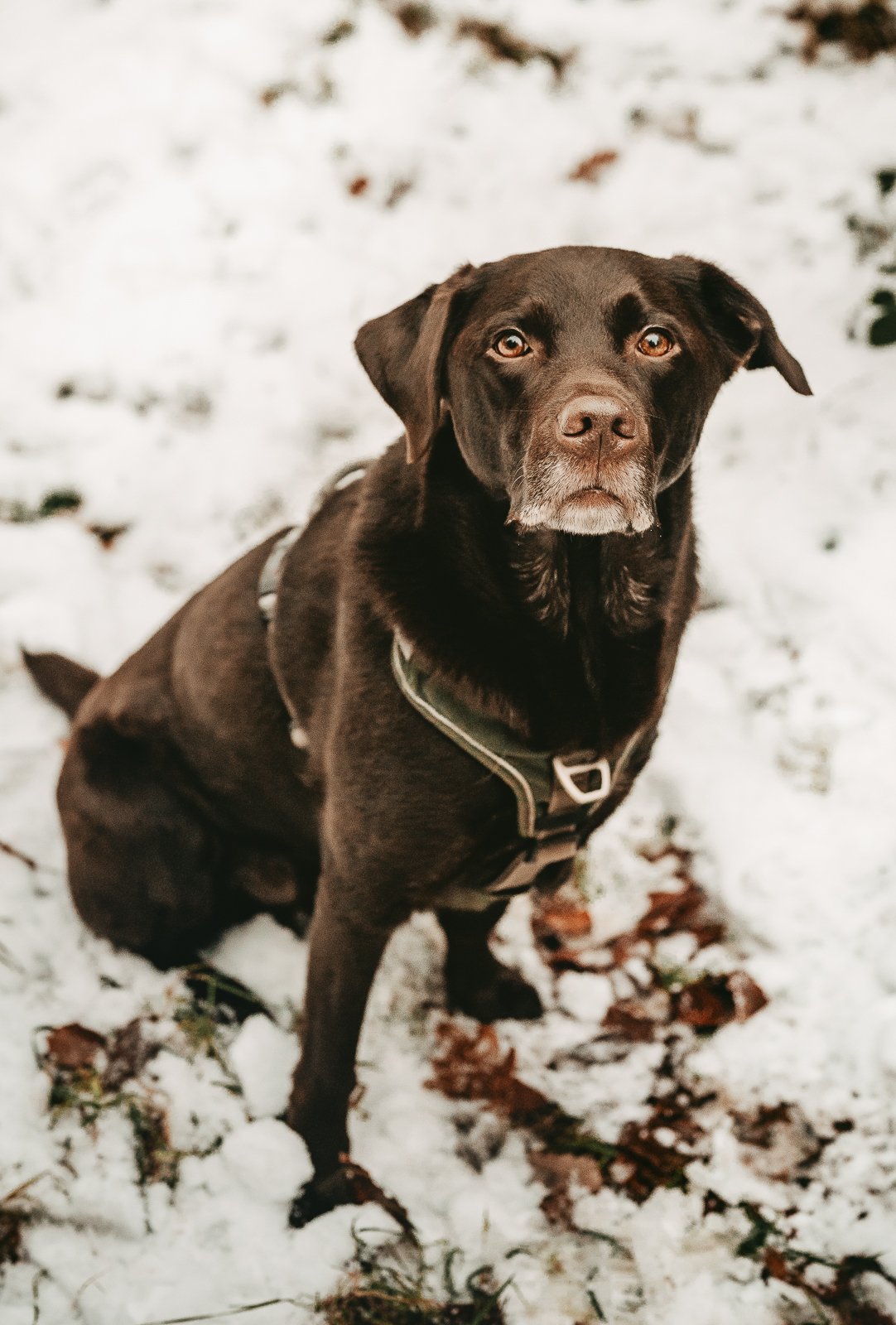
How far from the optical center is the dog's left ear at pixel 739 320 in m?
1.96

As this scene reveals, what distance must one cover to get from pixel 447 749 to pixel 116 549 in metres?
1.97

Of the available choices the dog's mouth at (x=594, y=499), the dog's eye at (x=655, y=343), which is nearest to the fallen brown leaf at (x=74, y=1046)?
the dog's mouth at (x=594, y=499)

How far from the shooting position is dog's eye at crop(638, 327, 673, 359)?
1851mm

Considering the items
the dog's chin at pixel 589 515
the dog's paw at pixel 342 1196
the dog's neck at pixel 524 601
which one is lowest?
the dog's paw at pixel 342 1196

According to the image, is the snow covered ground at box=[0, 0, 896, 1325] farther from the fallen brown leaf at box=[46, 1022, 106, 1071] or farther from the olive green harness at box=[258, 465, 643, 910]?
the olive green harness at box=[258, 465, 643, 910]

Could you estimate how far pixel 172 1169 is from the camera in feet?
7.41

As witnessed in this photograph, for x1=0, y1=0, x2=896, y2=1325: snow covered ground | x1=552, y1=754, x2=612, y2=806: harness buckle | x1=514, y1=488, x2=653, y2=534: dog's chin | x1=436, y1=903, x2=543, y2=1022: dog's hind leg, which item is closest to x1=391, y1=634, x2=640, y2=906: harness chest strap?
x1=552, y1=754, x2=612, y2=806: harness buckle

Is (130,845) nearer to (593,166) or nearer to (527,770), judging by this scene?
(527,770)

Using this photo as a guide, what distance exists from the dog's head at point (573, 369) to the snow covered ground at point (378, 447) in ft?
4.23

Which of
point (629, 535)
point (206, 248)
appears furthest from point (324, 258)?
point (629, 535)

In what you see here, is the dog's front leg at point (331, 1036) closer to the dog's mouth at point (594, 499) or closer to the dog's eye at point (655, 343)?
the dog's mouth at point (594, 499)

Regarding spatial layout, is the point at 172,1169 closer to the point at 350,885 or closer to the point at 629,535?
the point at 350,885

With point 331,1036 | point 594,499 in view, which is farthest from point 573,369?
point 331,1036

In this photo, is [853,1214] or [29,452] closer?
[853,1214]
